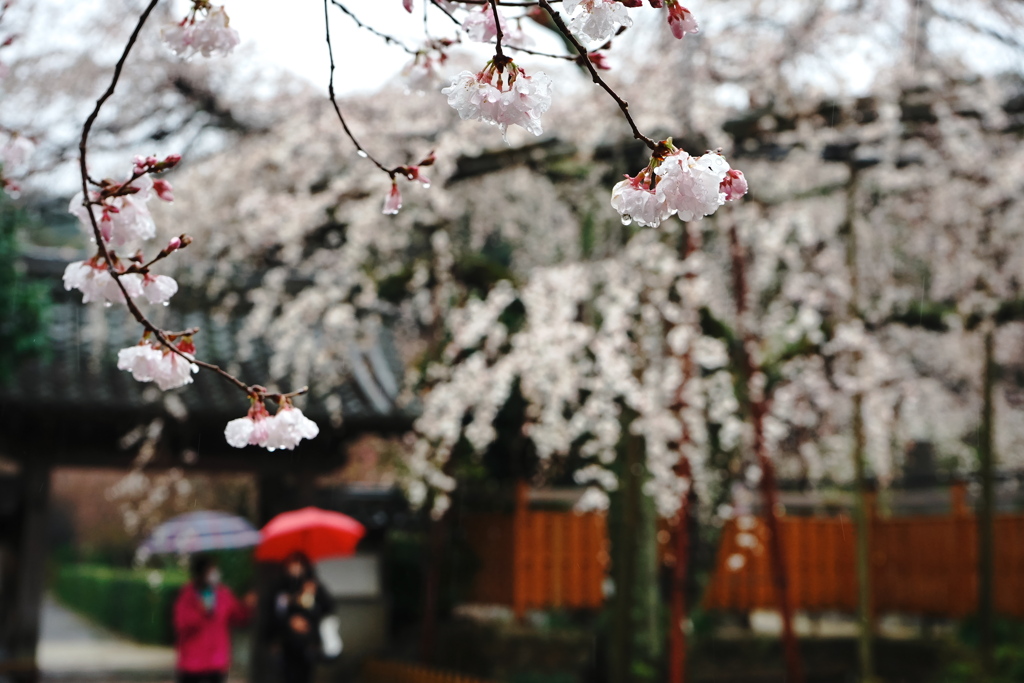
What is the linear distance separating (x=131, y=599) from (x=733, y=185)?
17896mm

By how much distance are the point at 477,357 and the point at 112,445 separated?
3.79m

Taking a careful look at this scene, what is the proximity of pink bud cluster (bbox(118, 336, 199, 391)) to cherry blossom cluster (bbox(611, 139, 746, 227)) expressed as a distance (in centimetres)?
83

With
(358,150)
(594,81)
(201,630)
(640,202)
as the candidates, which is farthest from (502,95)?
(201,630)

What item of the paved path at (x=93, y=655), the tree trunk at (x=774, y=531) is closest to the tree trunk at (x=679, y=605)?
the tree trunk at (x=774, y=531)

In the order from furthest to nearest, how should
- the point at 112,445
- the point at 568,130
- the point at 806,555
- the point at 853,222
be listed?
the point at 806,555
the point at 112,445
the point at 853,222
the point at 568,130

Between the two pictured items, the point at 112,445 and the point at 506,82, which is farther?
the point at 112,445

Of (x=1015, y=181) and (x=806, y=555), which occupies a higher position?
(x=1015, y=181)

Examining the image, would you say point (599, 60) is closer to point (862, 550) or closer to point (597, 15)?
point (597, 15)

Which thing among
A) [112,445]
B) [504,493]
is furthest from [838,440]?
[112,445]

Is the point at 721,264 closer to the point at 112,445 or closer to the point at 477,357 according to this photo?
the point at 477,357

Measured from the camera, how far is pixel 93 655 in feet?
44.7

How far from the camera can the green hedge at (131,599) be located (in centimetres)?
1536

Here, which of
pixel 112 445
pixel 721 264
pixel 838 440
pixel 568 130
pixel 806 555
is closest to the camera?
pixel 568 130

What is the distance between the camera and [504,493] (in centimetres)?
954
